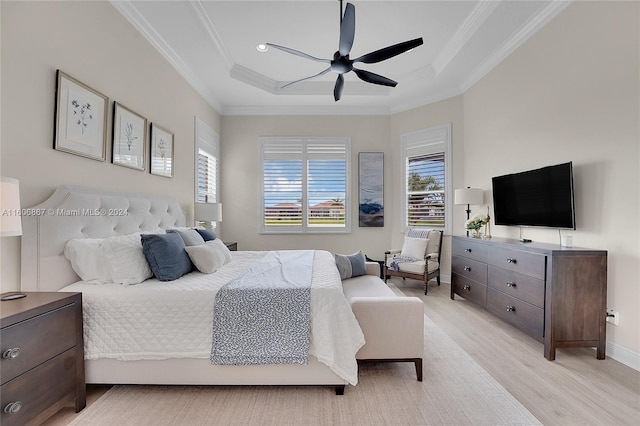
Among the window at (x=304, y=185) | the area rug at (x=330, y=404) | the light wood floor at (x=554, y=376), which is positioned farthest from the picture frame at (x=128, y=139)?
the light wood floor at (x=554, y=376)

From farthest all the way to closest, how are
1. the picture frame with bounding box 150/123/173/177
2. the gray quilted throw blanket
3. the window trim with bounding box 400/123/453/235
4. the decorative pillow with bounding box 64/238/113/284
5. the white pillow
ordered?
the window trim with bounding box 400/123/453/235 → the white pillow → the picture frame with bounding box 150/123/173/177 → the decorative pillow with bounding box 64/238/113/284 → the gray quilted throw blanket

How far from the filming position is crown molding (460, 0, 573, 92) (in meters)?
2.82

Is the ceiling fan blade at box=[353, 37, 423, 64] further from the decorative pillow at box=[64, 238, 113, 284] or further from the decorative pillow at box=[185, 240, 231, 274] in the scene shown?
the decorative pillow at box=[64, 238, 113, 284]

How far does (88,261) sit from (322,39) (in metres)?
3.34

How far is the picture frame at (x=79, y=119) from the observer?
206cm

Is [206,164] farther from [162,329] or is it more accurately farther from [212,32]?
[162,329]

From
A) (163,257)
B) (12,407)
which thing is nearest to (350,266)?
(163,257)

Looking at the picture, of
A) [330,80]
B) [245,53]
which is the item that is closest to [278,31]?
[245,53]

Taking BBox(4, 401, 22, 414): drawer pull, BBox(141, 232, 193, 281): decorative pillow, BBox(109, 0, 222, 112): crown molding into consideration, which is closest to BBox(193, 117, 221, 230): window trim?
BBox(109, 0, 222, 112): crown molding

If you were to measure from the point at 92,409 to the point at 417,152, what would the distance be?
16.8 ft

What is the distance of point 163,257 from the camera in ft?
7.13

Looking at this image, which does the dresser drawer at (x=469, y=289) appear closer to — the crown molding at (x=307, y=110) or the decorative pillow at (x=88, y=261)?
the crown molding at (x=307, y=110)

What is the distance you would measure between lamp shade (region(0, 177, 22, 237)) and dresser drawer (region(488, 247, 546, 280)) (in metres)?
3.48

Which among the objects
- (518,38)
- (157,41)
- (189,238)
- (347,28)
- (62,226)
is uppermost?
(518,38)
